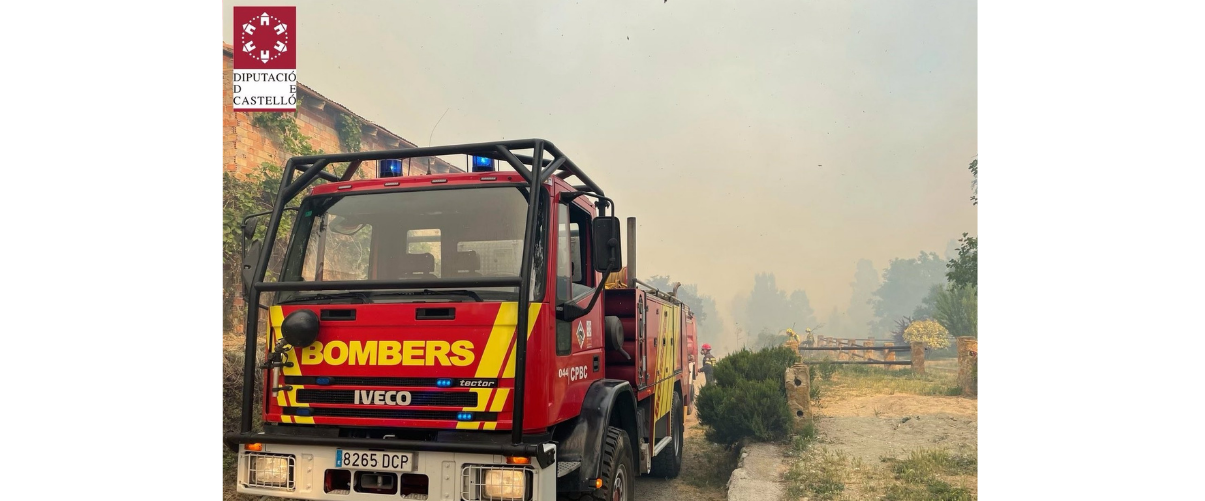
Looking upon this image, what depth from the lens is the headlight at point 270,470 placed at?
12.6 feet

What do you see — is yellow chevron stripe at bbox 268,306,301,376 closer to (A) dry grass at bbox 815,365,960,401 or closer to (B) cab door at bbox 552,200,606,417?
(B) cab door at bbox 552,200,606,417

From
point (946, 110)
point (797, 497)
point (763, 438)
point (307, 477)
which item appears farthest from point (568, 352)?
point (946, 110)

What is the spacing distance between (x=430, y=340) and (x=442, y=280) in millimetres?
324

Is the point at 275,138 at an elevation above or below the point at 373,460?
above

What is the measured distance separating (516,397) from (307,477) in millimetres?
1259

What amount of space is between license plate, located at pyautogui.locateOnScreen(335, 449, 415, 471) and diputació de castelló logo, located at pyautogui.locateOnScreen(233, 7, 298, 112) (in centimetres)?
450

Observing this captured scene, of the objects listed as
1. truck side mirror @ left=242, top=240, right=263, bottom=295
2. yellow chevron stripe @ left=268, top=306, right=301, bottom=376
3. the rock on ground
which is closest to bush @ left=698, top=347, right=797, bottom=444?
the rock on ground

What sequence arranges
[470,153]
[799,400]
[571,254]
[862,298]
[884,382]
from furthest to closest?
[862,298] < [884,382] < [799,400] < [571,254] < [470,153]

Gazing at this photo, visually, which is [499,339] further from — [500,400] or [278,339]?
[278,339]

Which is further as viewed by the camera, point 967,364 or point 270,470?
point 967,364

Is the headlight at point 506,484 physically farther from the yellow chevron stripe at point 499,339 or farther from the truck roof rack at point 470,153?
the truck roof rack at point 470,153

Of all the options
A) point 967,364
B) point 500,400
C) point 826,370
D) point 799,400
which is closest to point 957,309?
point 826,370

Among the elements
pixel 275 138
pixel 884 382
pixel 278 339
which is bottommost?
pixel 884 382

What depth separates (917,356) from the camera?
15.8 meters
